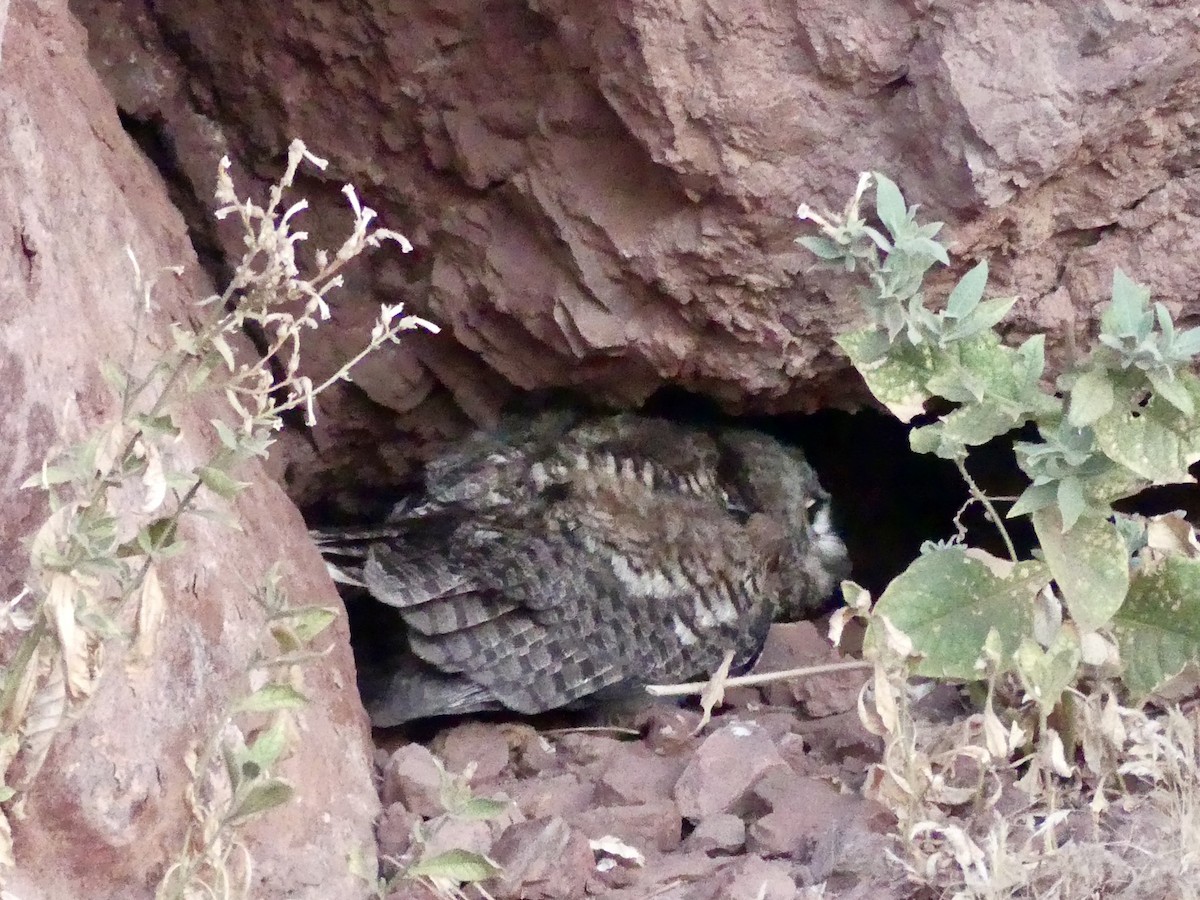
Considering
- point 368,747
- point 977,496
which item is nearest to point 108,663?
point 368,747

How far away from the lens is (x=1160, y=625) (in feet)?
5.49

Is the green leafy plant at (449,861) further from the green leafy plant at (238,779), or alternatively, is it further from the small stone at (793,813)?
the small stone at (793,813)

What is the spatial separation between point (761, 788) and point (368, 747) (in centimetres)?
56

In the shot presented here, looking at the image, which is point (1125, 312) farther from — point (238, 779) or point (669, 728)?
point (238, 779)

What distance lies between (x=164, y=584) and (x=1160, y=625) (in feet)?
4.17

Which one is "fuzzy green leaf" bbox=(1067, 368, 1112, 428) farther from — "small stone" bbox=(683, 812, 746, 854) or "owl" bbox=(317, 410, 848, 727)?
"owl" bbox=(317, 410, 848, 727)

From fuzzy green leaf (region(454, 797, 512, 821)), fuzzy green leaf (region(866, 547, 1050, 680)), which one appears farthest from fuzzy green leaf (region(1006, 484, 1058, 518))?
fuzzy green leaf (region(454, 797, 512, 821))

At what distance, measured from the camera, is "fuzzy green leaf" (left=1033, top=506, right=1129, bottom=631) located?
5.17ft

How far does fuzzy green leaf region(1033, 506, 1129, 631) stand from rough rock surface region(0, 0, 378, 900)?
0.94 meters

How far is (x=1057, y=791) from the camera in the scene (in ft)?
5.12

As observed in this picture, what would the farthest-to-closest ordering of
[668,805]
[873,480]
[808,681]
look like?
1. [873,480]
2. [808,681]
3. [668,805]

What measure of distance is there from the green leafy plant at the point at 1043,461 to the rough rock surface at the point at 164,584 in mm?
731

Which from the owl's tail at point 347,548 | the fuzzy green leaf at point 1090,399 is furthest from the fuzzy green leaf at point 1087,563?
the owl's tail at point 347,548

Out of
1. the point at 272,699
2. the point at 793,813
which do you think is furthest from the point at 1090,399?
the point at 272,699
